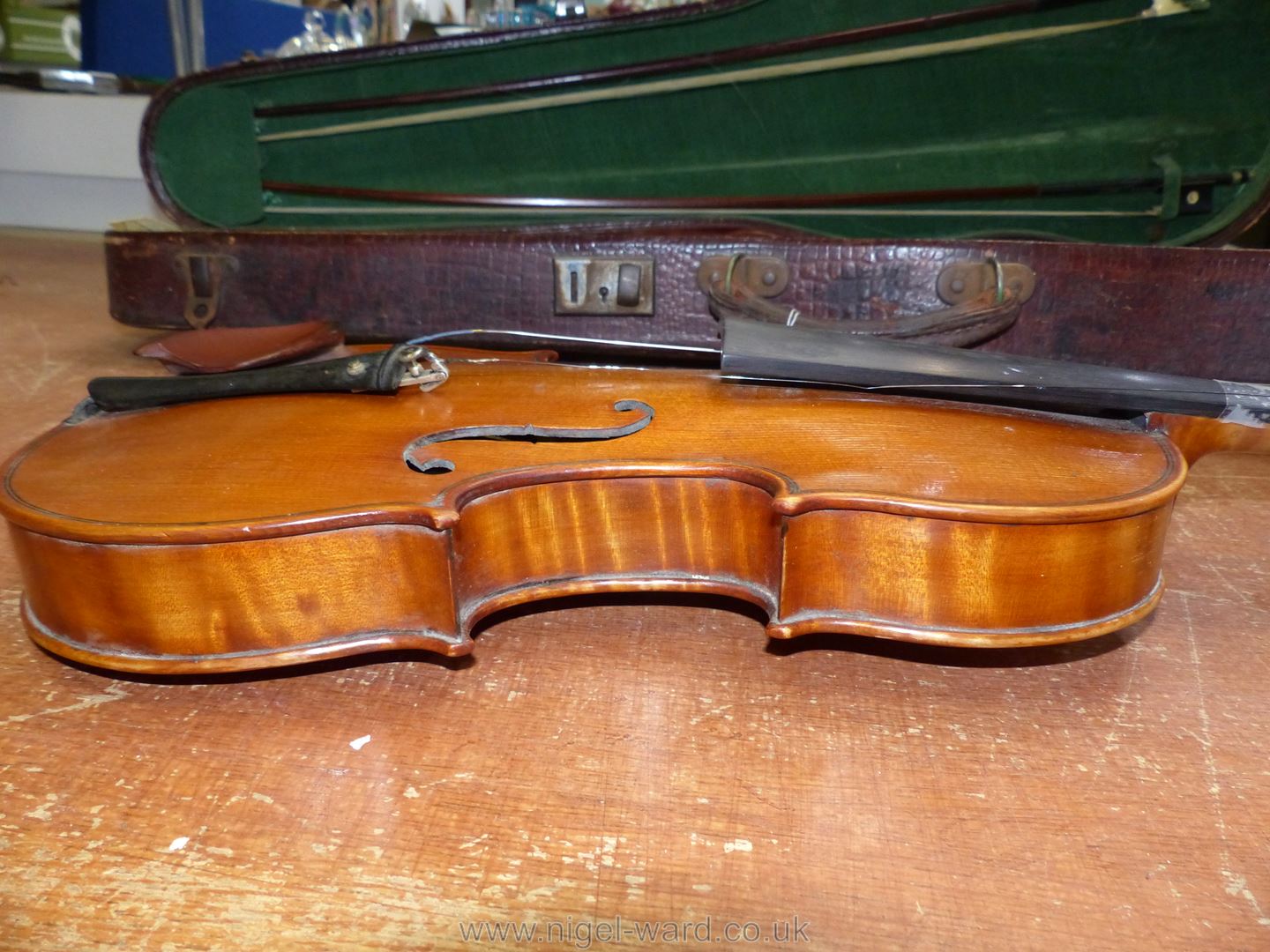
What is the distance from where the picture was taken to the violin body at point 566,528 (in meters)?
0.80

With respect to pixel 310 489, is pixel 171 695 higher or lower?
lower

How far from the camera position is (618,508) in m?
0.92

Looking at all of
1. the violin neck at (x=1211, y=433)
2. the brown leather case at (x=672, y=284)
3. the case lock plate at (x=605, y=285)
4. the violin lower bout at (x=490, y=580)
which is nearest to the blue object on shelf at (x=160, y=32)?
the brown leather case at (x=672, y=284)

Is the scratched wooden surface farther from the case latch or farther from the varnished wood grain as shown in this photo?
the case latch

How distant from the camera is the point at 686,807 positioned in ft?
2.46

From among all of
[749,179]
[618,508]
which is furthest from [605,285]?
[618,508]

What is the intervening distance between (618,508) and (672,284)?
77cm

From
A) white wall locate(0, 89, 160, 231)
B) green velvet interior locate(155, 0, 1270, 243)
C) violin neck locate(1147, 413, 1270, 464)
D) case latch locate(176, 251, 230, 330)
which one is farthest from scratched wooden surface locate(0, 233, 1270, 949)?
white wall locate(0, 89, 160, 231)

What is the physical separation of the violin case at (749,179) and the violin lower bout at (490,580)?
60cm

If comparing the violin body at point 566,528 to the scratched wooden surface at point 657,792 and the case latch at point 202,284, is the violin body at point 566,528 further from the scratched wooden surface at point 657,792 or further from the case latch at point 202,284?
the case latch at point 202,284

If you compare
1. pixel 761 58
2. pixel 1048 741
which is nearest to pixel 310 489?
pixel 1048 741

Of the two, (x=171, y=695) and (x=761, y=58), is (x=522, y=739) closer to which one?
(x=171, y=695)

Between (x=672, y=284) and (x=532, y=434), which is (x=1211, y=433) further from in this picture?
(x=672, y=284)

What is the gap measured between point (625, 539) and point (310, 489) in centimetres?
31
